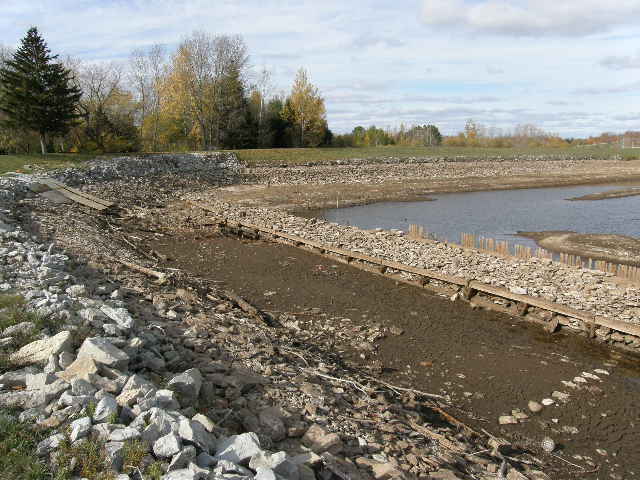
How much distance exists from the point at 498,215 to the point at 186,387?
2760cm

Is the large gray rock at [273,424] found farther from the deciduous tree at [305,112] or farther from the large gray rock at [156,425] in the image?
the deciduous tree at [305,112]

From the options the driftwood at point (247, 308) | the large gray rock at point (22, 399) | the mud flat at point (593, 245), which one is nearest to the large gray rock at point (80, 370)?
the large gray rock at point (22, 399)

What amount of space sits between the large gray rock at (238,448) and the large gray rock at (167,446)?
0.36 m

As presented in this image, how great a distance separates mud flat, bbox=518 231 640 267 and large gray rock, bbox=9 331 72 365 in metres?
18.5

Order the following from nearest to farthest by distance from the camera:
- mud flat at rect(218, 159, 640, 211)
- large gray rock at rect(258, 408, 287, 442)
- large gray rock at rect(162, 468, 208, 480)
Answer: large gray rock at rect(162, 468, 208, 480) → large gray rock at rect(258, 408, 287, 442) → mud flat at rect(218, 159, 640, 211)

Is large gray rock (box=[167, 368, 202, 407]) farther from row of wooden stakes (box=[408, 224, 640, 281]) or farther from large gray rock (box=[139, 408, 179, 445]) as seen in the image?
row of wooden stakes (box=[408, 224, 640, 281])

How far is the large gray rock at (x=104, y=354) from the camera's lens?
5598 millimetres

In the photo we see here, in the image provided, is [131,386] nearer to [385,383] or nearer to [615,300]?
[385,383]

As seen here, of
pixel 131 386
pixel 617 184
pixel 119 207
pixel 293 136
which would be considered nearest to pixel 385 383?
pixel 131 386

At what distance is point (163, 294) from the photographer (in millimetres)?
10828

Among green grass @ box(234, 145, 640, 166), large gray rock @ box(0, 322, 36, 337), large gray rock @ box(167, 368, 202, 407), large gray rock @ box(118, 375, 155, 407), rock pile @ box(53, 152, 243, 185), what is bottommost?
large gray rock @ box(167, 368, 202, 407)

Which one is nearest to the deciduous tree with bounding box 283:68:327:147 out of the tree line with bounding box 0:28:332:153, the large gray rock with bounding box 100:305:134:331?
the tree line with bounding box 0:28:332:153

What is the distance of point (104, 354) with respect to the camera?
5.62 meters

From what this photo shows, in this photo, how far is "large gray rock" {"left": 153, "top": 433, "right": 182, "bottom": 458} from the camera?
4.18m
